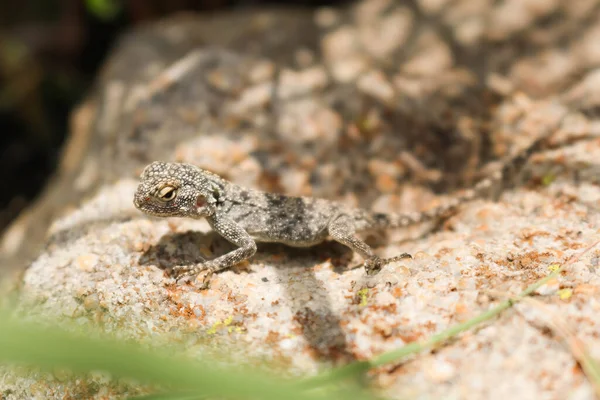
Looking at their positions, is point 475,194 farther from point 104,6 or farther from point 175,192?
point 104,6

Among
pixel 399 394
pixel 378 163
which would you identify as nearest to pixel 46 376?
pixel 399 394

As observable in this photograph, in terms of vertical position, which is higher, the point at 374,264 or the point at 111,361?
the point at 374,264

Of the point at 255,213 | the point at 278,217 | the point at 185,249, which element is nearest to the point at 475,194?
the point at 278,217

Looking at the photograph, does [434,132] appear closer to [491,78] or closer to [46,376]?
[491,78]

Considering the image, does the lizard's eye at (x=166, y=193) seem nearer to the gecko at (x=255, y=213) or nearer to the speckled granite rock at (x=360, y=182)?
the gecko at (x=255, y=213)

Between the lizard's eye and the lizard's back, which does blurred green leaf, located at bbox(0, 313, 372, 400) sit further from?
the lizard's back

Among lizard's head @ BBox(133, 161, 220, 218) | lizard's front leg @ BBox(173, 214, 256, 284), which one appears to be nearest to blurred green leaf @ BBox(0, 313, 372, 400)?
lizard's front leg @ BBox(173, 214, 256, 284)
